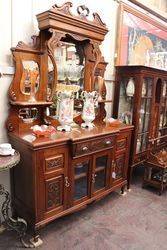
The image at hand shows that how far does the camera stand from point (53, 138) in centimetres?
195

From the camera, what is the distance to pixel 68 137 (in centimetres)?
202

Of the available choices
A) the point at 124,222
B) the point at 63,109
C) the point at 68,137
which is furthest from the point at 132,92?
the point at 124,222

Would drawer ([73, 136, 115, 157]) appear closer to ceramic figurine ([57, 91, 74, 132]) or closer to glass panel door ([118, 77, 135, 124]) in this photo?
ceramic figurine ([57, 91, 74, 132])

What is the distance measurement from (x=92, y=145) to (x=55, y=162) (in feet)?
1.40

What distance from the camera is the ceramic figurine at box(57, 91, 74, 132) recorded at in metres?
2.23

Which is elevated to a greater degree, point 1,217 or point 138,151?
point 138,151

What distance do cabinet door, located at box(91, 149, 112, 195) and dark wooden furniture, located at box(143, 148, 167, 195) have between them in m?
0.79

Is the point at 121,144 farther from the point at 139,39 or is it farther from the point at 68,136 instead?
the point at 139,39

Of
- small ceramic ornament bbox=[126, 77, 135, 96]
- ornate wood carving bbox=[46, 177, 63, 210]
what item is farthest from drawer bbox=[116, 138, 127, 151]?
ornate wood carving bbox=[46, 177, 63, 210]

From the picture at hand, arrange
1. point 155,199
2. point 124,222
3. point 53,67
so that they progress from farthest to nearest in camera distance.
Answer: point 155,199, point 124,222, point 53,67

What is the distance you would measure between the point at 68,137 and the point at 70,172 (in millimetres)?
337

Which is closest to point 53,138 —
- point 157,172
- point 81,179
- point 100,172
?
point 81,179

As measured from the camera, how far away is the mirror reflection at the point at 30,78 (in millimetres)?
2053

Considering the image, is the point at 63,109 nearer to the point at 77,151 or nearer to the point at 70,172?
the point at 77,151
